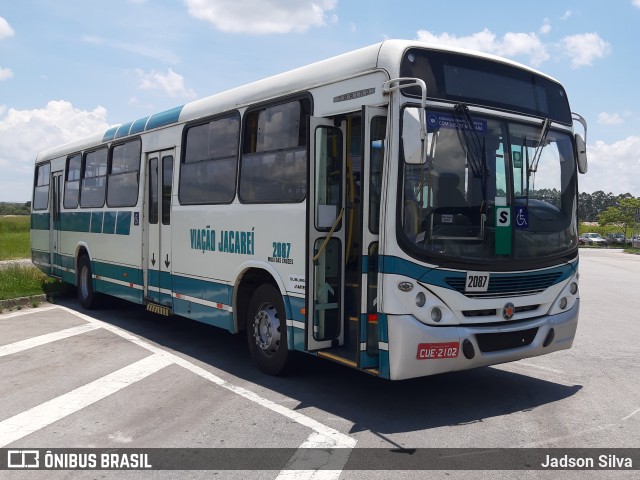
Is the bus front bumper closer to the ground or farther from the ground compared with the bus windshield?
closer to the ground

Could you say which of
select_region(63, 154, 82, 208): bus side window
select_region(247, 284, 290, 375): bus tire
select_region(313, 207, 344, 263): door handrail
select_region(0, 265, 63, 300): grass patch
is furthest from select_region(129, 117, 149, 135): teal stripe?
select_region(313, 207, 344, 263): door handrail

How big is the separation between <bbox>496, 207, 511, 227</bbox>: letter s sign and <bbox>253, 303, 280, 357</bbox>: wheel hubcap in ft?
9.00

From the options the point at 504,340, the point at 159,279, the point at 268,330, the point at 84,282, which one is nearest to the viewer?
the point at 504,340

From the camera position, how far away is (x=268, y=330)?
305 inches

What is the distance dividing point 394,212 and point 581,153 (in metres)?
2.71

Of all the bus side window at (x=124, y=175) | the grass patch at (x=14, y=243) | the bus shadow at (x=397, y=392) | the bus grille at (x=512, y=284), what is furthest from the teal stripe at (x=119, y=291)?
the grass patch at (x=14, y=243)

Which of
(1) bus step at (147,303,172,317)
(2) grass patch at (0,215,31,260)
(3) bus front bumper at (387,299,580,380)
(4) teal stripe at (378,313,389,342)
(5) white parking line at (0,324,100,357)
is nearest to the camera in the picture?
(3) bus front bumper at (387,299,580,380)

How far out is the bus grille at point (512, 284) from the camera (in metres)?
6.17

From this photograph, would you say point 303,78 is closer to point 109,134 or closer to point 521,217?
point 521,217

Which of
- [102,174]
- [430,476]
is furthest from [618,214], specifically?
[430,476]

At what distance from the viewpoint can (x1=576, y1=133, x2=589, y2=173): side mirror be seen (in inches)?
289

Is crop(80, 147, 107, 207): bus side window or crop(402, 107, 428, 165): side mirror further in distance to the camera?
crop(80, 147, 107, 207): bus side window

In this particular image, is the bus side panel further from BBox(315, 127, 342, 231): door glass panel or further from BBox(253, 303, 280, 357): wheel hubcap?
BBox(253, 303, 280, 357): wheel hubcap

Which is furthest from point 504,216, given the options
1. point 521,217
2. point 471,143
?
point 471,143
